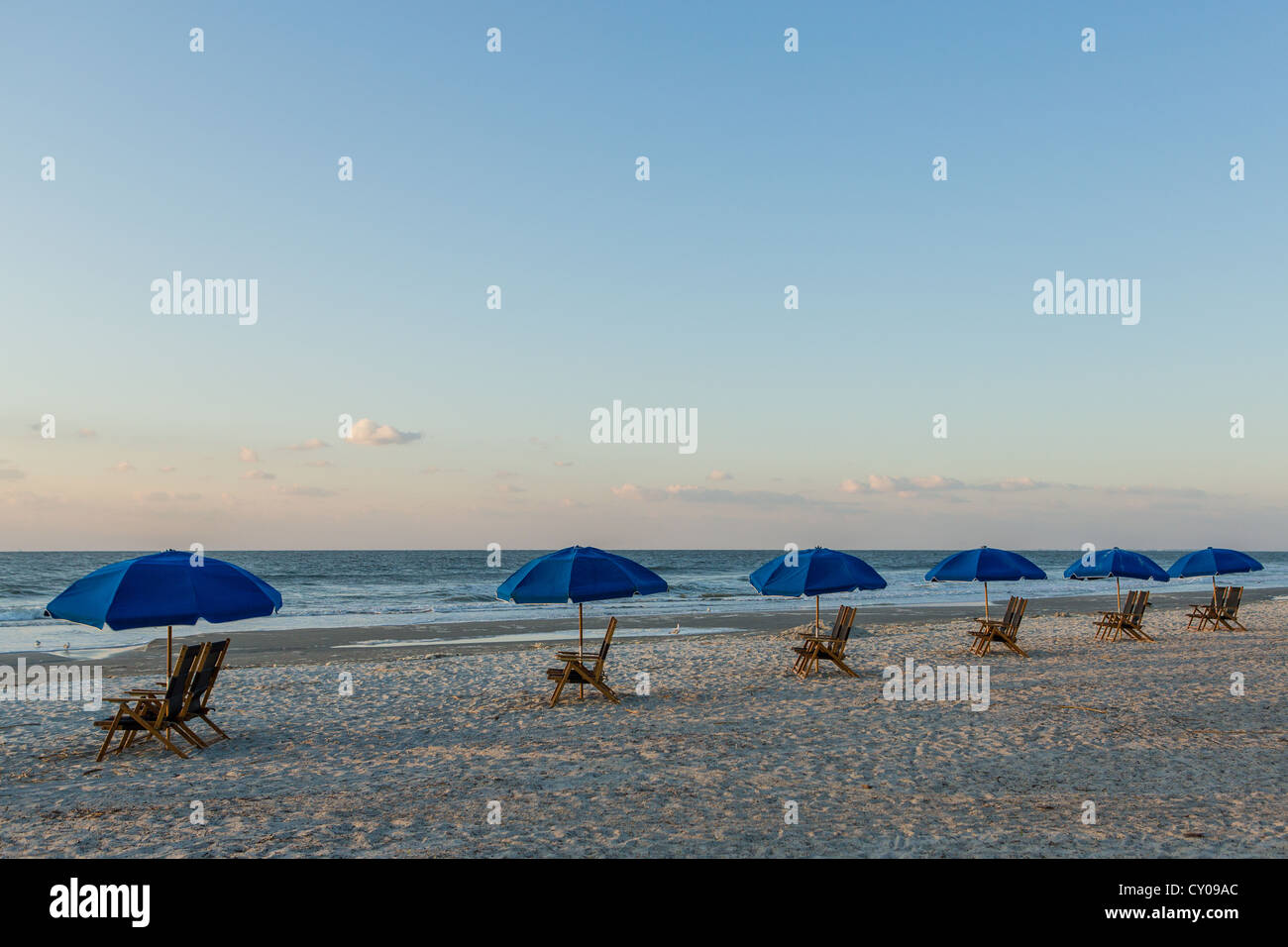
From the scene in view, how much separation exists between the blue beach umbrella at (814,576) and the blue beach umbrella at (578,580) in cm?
210

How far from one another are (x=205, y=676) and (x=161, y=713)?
60 centimetres

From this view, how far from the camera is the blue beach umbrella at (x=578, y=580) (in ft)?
32.1

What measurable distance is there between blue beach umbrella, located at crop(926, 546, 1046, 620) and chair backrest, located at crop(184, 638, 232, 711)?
10.5m

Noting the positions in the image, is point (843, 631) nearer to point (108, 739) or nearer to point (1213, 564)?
point (108, 739)

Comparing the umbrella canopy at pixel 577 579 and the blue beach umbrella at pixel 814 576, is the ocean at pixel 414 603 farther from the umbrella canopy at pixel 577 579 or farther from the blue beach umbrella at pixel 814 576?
the blue beach umbrella at pixel 814 576

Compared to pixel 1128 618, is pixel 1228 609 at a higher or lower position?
lower

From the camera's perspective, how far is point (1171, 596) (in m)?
35.0

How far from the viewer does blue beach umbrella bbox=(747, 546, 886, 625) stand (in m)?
11.7

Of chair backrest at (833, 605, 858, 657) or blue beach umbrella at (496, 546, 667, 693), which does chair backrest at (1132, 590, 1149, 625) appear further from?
blue beach umbrella at (496, 546, 667, 693)

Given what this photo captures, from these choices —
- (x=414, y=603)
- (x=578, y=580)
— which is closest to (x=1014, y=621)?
(x=578, y=580)

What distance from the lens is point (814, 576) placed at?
11.8 meters
